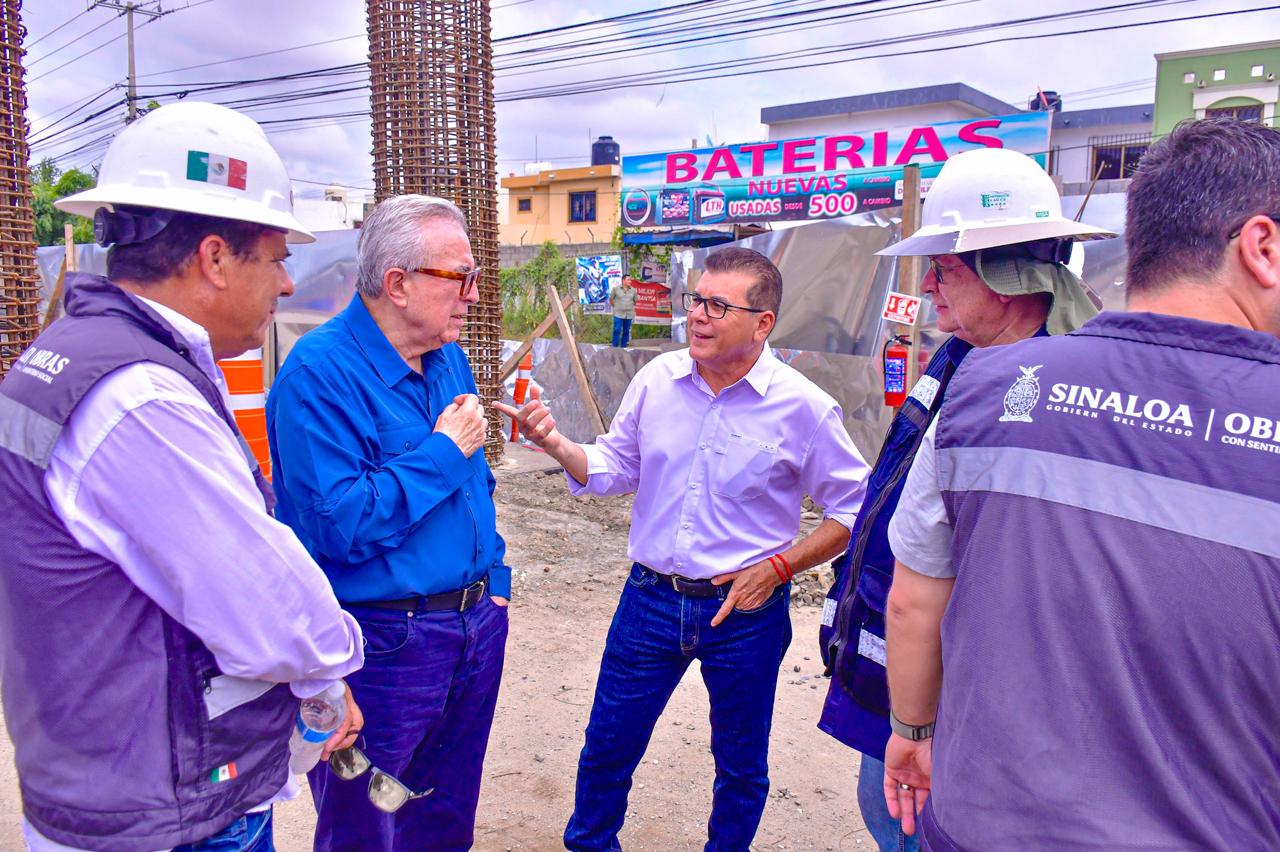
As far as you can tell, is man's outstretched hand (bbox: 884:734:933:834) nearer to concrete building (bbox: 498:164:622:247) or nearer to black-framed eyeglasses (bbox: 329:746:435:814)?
black-framed eyeglasses (bbox: 329:746:435:814)

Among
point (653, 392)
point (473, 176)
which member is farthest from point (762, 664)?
point (473, 176)

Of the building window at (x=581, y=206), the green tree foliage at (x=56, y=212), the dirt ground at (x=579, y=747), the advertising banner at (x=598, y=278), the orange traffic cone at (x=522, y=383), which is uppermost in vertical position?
the building window at (x=581, y=206)

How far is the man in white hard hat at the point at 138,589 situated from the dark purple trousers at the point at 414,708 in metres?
0.74


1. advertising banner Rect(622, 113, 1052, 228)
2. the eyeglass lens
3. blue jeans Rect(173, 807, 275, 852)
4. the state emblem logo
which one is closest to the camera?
the state emblem logo

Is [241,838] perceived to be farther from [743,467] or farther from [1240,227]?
[1240,227]

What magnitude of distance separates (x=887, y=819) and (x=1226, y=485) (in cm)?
150

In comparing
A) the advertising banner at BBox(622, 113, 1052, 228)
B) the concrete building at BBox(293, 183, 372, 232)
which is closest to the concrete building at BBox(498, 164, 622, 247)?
the concrete building at BBox(293, 183, 372, 232)

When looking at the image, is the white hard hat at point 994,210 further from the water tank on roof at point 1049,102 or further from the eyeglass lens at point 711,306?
the water tank on roof at point 1049,102

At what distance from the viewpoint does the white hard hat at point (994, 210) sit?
2.12m

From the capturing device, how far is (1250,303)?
50.0 inches

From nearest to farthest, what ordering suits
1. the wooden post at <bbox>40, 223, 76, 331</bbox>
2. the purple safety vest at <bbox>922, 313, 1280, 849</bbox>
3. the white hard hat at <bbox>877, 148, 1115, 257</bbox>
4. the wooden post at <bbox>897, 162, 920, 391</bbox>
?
the purple safety vest at <bbox>922, 313, 1280, 849</bbox>
the white hard hat at <bbox>877, 148, 1115, 257</bbox>
the wooden post at <bbox>897, 162, 920, 391</bbox>
the wooden post at <bbox>40, 223, 76, 331</bbox>

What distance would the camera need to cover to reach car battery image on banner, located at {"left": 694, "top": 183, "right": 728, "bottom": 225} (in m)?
13.0

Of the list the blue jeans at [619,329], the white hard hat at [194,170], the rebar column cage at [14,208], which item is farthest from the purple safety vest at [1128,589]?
the blue jeans at [619,329]

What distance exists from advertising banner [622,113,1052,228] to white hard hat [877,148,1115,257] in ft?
28.1
